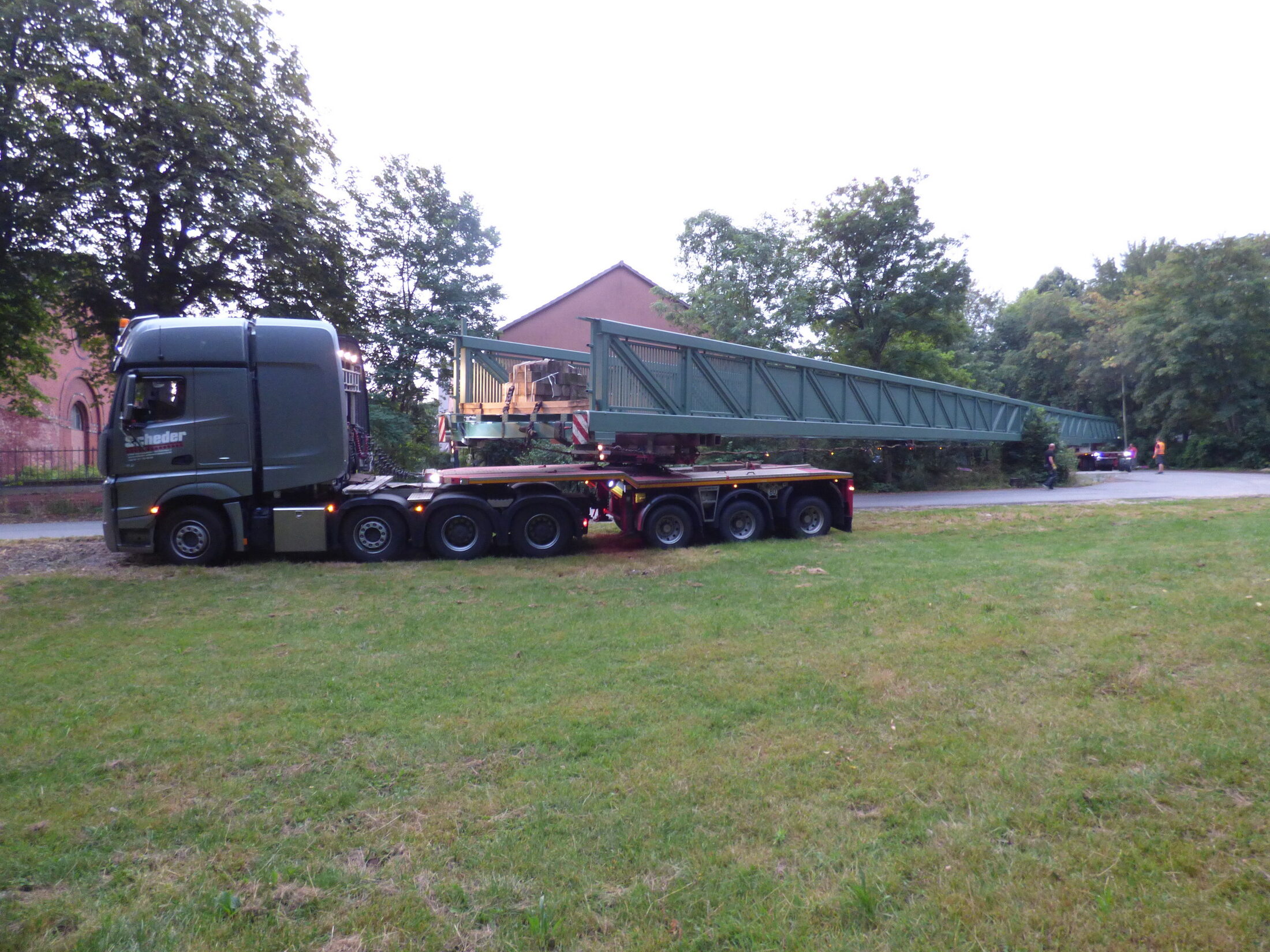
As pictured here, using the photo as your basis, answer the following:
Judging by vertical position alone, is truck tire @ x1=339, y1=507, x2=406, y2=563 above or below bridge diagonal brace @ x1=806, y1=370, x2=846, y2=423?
below

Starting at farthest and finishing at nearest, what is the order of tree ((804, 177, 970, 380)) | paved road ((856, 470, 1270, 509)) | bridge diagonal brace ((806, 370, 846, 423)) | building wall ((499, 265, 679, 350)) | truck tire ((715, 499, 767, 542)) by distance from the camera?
building wall ((499, 265, 679, 350)) < tree ((804, 177, 970, 380)) < paved road ((856, 470, 1270, 509)) < bridge diagonal brace ((806, 370, 846, 423)) < truck tire ((715, 499, 767, 542))

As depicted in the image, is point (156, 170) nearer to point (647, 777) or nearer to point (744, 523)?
point (744, 523)

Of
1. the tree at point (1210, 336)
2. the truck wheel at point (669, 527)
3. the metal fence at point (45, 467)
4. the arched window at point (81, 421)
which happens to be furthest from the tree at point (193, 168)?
the tree at point (1210, 336)

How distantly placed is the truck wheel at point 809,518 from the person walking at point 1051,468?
15.6 m

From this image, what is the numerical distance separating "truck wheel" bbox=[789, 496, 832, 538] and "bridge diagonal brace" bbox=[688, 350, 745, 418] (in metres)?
1.93

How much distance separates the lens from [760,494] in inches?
541

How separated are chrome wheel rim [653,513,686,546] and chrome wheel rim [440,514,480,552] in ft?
9.48

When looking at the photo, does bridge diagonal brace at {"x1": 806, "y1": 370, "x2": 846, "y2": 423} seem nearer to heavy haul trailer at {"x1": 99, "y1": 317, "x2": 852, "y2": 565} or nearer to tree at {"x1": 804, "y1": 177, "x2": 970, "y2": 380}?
heavy haul trailer at {"x1": 99, "y1": 317, "x2": 852, "y2": 565}

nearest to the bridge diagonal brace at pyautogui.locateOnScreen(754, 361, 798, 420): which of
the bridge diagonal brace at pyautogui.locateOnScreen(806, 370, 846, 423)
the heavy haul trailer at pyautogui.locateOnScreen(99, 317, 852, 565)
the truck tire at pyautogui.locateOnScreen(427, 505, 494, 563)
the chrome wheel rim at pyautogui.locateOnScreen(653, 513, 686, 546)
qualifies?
the bridge diagonal brace at pyautogui.locateOnScreen(806, 370, 846, 423)

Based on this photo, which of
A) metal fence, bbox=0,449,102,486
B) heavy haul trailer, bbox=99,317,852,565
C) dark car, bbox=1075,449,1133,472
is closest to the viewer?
heavy haul trailer, bbox=99,317,852,565

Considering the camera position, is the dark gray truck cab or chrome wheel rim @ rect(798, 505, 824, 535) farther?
chrome wheel rim @ rect(798, 505, 824, 535)

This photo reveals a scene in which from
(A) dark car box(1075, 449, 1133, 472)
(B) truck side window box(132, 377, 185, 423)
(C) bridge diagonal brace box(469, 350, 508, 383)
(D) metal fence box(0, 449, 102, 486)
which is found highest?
(C) bridge diagonal brace box(469, 350, 508, 383)

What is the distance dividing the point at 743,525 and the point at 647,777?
10.0 m

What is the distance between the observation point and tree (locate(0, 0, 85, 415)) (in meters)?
16.3
